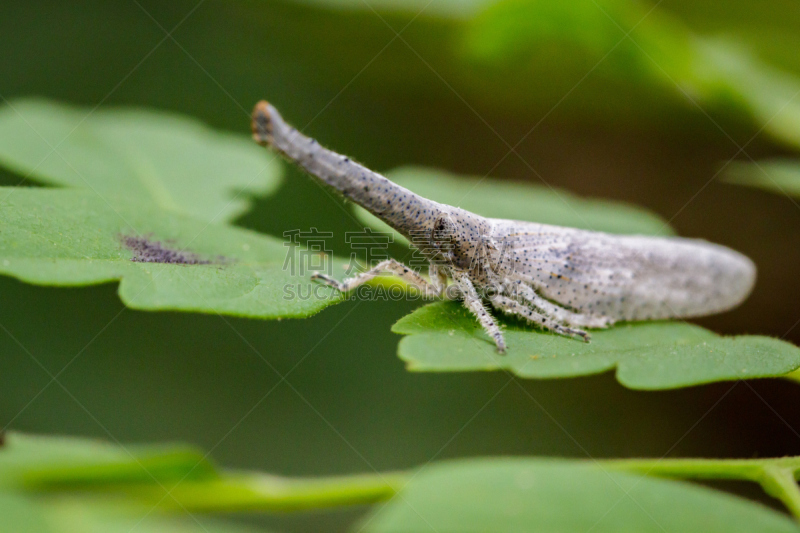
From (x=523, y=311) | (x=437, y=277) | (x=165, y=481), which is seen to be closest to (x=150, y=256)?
(x=165, y=481)

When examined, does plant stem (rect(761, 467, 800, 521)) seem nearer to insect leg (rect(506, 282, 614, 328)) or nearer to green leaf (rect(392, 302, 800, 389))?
green leaf (rect(392, 302, 800, 389))

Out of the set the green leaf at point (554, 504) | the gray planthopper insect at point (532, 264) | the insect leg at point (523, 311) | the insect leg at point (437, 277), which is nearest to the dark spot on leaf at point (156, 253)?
the gray planthopper insect at point (532, 264)

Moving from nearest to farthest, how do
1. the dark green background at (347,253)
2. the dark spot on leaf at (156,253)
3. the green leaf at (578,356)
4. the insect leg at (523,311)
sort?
1. the green leaf at (578,356)
2. the dark spot on leaf at (156,253)
3. the insect leg at (523,311)
4. the dark green background at (347,253)

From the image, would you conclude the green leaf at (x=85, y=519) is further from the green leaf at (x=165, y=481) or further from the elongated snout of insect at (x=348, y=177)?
the elongated snout of insect at (x=348, y=177)

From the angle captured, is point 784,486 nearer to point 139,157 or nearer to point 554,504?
point 554,504

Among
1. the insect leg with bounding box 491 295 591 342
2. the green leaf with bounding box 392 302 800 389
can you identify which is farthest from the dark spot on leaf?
the insect leg with bounding box 491 295 591 342

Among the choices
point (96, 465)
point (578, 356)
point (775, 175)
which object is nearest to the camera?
point (96, 465)

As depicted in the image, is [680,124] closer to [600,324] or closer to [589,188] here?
[589,188]
